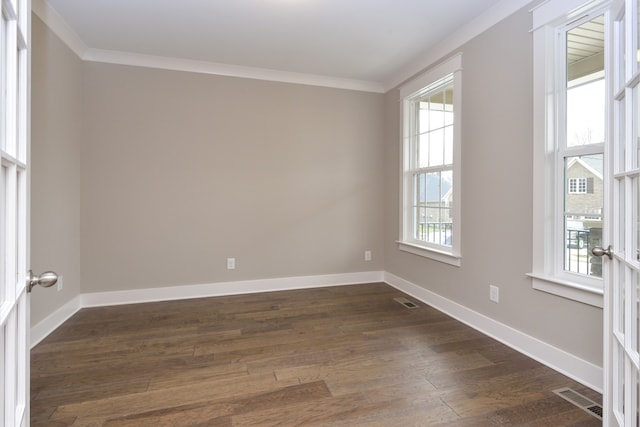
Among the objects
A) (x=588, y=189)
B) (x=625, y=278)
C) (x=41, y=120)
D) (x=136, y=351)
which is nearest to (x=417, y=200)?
(x=588, y=189)

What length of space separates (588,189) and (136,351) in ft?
10.6

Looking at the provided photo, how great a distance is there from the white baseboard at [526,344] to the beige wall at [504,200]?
0.04 meters

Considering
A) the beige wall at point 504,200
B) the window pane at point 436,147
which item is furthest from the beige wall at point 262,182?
the window pane at point 436,147

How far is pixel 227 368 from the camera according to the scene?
81.5 inches

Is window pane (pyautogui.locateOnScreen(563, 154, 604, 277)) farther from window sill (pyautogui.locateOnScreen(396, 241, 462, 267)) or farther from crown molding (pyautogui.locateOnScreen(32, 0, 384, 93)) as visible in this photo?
crown molding (pyautogui.locateOnScreen(32, 0, 384, 93))

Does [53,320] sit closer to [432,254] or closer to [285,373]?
[285,373]

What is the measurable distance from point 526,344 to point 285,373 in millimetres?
1689

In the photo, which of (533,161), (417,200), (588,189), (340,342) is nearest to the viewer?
(588,189)

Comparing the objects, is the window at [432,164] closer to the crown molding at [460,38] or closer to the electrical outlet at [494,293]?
the crown molding at [460,38]

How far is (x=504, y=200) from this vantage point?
2438 mm

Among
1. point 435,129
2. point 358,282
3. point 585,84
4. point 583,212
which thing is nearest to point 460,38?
point 435,129

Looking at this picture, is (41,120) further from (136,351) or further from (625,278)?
(625,278)

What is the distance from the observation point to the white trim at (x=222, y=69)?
10.5 feet

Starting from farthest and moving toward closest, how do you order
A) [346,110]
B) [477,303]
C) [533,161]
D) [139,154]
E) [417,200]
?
[346,110], [417,200], [139,154], [477,303], [533,161]
